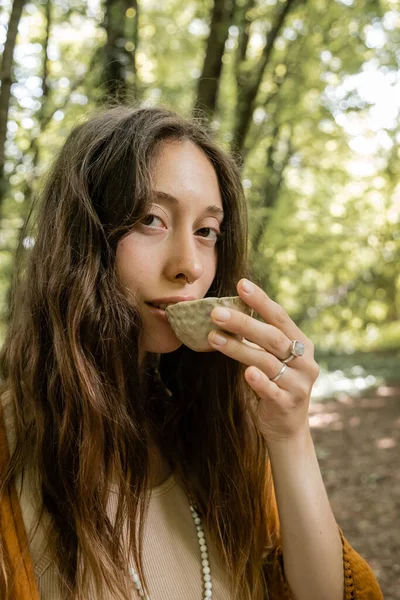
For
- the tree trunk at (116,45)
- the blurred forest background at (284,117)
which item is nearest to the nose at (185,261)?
the blurred forest background at (284,117)

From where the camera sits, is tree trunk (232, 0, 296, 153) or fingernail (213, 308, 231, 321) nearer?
fingernail (213, 308, 231, 321)

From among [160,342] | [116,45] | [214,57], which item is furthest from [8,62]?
Answer: [160,342]

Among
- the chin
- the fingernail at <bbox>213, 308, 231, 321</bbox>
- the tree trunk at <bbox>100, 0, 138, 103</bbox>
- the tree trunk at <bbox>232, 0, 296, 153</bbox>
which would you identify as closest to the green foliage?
the tree trunk at <bbox>100, 0, 138, 103</bbox>

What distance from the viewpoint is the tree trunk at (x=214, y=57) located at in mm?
4152

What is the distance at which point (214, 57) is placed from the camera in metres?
4.25

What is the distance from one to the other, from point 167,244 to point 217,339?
0.36 m

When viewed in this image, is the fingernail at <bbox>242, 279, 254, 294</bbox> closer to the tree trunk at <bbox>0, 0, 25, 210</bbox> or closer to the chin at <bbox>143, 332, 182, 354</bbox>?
the chin at <bbox>143, 332, 182, 354</bbox>

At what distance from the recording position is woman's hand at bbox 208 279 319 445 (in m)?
1.21

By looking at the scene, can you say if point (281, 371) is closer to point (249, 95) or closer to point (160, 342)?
point (160, 342)

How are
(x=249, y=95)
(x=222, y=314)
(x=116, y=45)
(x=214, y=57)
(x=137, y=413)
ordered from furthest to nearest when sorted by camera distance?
(x=249, y=95) → (x=214, y=57) → (x=116, y=45) → (x=137, y=413) → (x=222, y=314)

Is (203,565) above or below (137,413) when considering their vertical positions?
below

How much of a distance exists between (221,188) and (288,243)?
607 centimetres

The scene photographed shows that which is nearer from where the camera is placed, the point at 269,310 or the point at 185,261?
the point at 269,310

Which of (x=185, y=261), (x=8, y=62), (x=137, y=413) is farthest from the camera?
(x=8, y=62)
